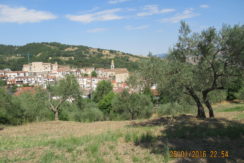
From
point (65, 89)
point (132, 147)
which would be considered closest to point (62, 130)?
point (132, 147)

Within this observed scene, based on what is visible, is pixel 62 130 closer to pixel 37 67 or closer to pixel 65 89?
pixel 65 89

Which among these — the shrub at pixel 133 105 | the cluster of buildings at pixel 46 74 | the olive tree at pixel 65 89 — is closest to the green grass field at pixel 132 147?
the olive tree at pixel 65 89

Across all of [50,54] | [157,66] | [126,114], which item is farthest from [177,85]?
[50,54]

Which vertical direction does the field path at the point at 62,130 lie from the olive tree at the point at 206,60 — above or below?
below

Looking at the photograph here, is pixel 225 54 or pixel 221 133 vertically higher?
Result: pixel 225 54

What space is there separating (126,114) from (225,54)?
20728 millimetres

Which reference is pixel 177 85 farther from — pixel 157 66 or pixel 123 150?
pixel 123 150

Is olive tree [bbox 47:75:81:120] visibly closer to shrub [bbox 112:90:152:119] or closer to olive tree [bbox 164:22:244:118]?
shrub [bbox 112:90:152:119]

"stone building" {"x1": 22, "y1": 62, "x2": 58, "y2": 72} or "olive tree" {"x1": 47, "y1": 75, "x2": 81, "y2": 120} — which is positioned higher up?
"stone building" {"x1": 22, "y1": 62, "x2": 58, "y2": 72}

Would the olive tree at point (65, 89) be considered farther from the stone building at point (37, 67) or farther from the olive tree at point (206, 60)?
the stone building at point (37, 67)

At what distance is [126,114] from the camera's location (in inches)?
1104

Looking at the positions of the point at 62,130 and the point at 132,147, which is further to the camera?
the point at 62,130

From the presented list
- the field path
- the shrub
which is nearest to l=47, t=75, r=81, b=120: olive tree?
the field path

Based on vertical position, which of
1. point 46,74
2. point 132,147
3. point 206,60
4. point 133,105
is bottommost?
point 133,105
